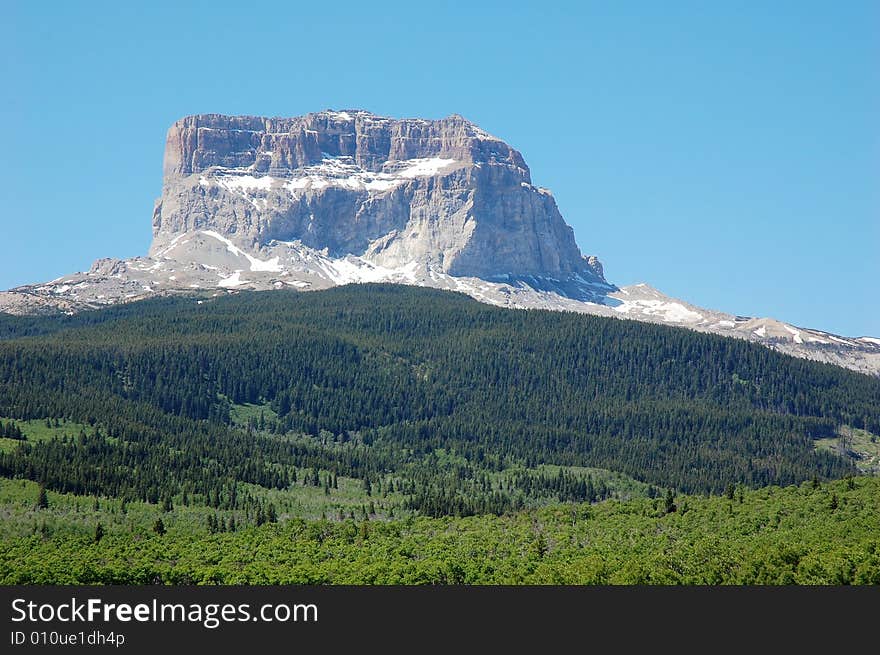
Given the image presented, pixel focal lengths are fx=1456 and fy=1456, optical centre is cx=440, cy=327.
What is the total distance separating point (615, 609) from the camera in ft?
382

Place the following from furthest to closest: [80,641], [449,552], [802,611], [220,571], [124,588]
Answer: [449,552] → [220,571] → [124,588] → [802,611] → [80,641]

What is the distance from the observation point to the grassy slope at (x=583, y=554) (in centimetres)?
14200

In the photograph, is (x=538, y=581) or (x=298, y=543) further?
(x=298, y=543)

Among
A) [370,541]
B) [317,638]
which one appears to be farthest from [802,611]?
[370,541]

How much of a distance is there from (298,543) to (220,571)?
3269cm

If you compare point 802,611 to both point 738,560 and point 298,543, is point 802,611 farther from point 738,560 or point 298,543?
point 298,543

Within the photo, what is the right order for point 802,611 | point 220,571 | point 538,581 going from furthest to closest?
point 220,571 → point 538,581 → point 802,611

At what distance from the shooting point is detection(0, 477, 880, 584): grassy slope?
142 metres

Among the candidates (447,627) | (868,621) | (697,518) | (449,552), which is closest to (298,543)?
(449,552)

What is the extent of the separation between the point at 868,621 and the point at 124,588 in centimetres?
6157

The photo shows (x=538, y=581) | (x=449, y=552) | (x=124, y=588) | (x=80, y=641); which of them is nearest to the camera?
(x=80, y=641)

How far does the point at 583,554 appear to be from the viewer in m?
167

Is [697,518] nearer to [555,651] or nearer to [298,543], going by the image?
[298,543]

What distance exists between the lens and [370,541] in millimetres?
198000
